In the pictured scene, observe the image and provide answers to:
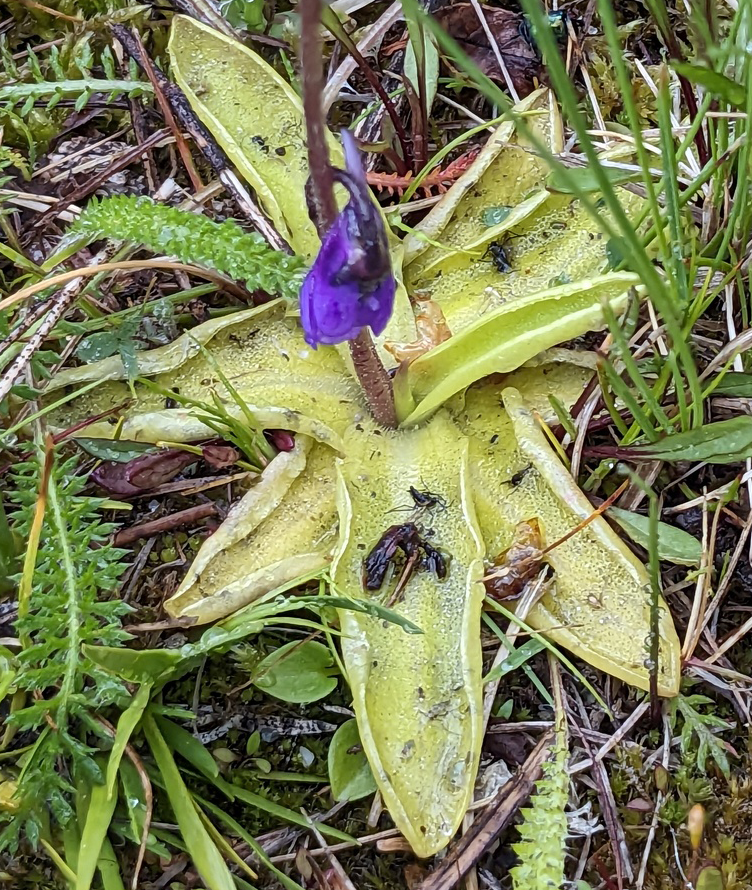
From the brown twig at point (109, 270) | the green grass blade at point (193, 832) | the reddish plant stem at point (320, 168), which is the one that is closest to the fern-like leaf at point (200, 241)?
the brown twig at point (109, 270)

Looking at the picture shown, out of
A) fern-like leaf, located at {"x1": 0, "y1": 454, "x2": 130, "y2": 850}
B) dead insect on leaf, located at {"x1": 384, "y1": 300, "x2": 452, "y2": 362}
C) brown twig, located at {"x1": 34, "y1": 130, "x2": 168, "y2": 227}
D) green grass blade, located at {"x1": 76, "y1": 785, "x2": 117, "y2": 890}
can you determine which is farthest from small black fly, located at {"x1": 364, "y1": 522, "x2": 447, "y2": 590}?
brown twig, located at {"x1": 34, "y1": 130, "x2": 168, "y2": 227}

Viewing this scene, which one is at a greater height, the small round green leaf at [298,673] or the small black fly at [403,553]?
the small black fly at [403,553]

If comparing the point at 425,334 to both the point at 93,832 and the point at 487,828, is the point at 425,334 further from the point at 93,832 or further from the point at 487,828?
the point at 93,832

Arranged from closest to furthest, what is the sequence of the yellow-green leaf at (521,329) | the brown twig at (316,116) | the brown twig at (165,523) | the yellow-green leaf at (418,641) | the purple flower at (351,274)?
the brown twig at (316,116) < the purple flower at (351,274) < the yellow-green leaf at (418,641) < the yellow-green leaf at (521,329) < the brown twig at (165,523)

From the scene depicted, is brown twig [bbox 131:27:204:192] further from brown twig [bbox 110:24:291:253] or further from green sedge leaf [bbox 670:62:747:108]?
green sedge leaf [bbox 670:62:747:108]

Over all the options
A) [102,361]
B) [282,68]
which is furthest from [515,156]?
[102,361]

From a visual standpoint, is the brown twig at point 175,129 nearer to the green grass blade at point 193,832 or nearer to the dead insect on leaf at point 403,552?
the dead insect on leaf at point 403,552

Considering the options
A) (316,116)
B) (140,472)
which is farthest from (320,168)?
(140,472)
